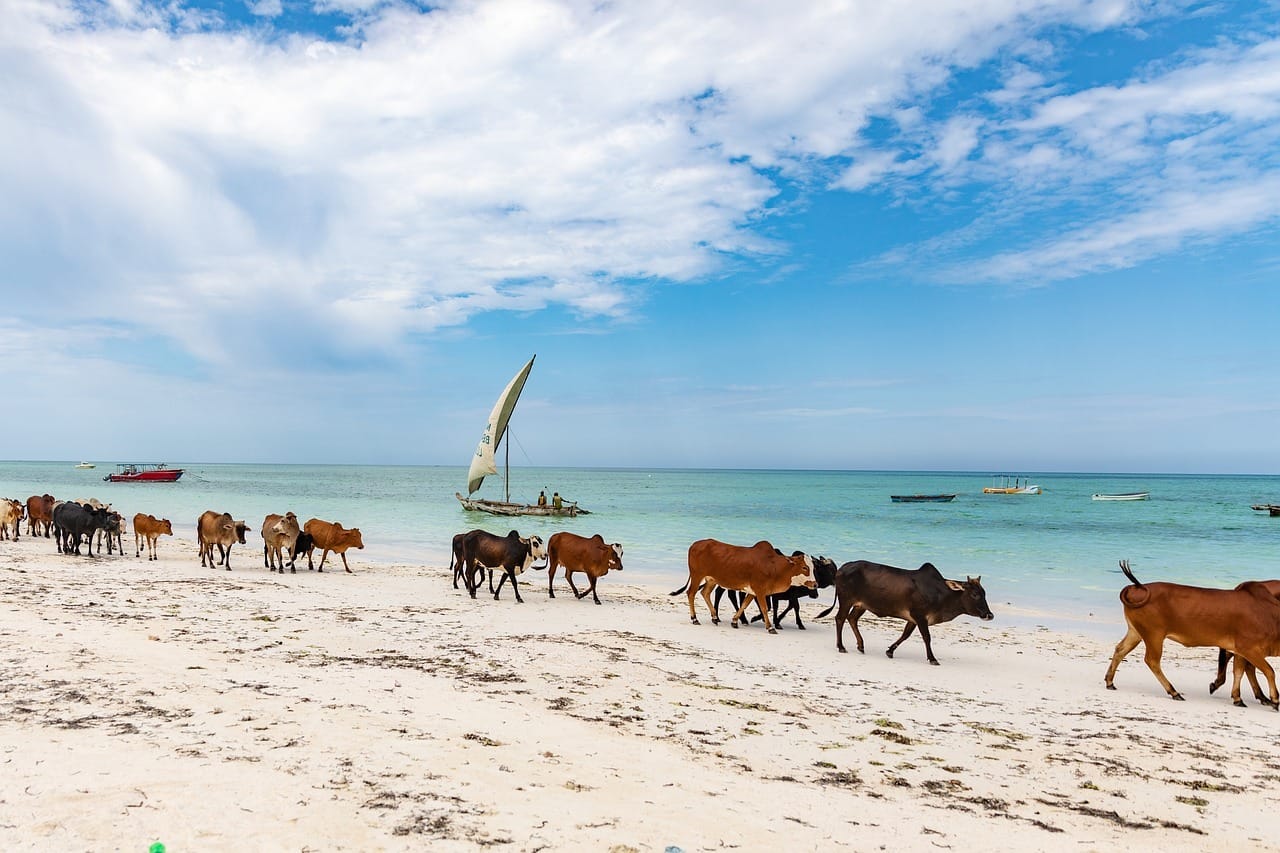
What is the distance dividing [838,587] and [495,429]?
40.0 meters

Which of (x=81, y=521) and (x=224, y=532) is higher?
(x=81, y=521)

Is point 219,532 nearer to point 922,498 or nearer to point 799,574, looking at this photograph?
point 799,574

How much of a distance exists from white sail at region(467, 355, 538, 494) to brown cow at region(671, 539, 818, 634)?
36.0 meters

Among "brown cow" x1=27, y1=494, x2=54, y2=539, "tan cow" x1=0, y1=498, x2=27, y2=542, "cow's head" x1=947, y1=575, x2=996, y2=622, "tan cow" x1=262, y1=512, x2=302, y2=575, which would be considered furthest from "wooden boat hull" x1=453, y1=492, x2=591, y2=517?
"cow's head" x1=947, y1=575, x2=996, y2=622

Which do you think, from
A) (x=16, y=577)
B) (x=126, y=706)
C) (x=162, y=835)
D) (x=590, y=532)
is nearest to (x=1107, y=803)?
(x=162, y=835)

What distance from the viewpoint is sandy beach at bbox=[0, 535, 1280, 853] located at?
4.09 metres

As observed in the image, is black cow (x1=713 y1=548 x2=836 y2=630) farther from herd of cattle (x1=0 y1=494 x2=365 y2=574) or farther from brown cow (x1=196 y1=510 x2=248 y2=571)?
brown cow (x1=196 y1=510 x2=248 y2=571)

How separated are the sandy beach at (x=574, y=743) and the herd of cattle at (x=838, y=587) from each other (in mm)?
626

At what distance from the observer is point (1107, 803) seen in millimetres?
5059

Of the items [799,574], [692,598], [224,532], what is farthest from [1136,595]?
[224,532]

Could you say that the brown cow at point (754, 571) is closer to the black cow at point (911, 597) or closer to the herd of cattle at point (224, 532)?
the black cow at point (911, 597)

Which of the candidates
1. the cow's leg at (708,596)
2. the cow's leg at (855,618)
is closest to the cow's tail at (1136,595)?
the cow's leg at (855,618)

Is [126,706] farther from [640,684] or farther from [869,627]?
[869,627]

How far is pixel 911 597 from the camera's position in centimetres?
1029
